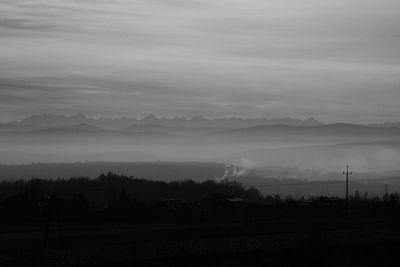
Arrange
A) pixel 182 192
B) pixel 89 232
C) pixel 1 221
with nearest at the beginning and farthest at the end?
pixel 89 232 < pixel 1 221 < pixel 182 192

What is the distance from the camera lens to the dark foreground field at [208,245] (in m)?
41.8

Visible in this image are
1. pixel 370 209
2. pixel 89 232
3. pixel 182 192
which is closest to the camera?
pixel 89 232

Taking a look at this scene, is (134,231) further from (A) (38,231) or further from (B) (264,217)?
(B) (264,217)

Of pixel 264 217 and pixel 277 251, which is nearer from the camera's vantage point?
pixel 277 251

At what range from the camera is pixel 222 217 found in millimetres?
83750

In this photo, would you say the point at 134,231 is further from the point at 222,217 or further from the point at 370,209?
the point at 370,209

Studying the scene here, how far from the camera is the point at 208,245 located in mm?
49375

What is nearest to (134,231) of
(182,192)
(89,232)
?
(89,232)

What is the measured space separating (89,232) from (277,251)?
19600 mm

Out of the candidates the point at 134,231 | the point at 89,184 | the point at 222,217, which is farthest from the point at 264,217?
the point at 89,184

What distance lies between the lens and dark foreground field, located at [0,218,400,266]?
137ft

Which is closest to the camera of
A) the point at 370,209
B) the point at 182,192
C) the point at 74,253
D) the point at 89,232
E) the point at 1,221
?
the point at 74,253

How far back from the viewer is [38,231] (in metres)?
63.0

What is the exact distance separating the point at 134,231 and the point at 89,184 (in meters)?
88.2
